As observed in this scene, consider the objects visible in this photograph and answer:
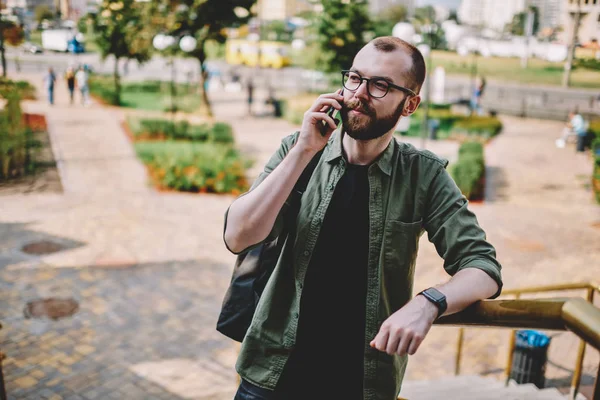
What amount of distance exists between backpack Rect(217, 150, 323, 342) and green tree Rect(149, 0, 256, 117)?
847 inches

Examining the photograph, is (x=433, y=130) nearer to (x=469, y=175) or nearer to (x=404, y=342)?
(x=469, y=175)

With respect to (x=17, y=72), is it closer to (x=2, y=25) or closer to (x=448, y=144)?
(x=2, y=25)

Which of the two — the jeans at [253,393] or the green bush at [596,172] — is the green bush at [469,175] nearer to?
the green bush at [596,172]

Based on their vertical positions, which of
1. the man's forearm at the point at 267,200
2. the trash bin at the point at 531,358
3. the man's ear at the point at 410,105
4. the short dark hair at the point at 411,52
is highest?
the short dark hair at the point at 411,52

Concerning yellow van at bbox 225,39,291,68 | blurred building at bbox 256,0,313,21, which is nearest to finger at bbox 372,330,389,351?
yellow van at bbox 225,39,291,68

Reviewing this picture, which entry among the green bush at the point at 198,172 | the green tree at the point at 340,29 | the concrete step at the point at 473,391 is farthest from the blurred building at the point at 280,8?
the concrete step at the point at 473,391

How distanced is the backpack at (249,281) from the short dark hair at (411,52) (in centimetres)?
42

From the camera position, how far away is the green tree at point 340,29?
24938mm

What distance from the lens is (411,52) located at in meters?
1.93

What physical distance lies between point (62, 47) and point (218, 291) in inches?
705

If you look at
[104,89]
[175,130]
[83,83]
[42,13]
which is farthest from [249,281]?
[104,89]

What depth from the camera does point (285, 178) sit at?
184cm

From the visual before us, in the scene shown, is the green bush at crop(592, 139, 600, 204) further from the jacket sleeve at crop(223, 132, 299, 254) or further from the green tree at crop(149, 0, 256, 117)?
the green tree at crop(149, 0, 256, 117)

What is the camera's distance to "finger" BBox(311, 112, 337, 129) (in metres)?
1.87
